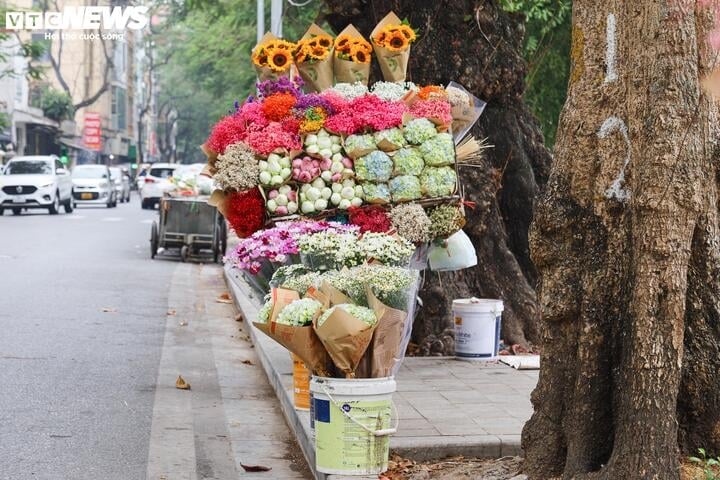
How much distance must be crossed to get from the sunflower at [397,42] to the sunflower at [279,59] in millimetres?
877

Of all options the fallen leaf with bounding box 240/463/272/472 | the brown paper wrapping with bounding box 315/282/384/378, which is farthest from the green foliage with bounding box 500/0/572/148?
the brown paper wrapping with bounding box 315/282/384/378

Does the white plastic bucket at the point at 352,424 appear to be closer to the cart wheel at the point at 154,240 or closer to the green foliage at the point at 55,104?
the cart wheel at the point at 154,240

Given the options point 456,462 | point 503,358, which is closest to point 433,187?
point 503,358

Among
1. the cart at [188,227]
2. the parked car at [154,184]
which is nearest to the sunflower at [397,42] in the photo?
the cart at [188,227]

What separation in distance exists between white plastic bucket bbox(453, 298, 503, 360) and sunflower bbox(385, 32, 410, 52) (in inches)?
90.3

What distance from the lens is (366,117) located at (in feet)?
29.4

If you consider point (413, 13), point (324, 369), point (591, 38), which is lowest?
point (324, 369)

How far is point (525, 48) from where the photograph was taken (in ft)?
61.2

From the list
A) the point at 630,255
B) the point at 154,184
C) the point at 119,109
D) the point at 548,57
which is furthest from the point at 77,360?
the point at 119,109

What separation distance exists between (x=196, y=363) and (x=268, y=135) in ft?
9.88

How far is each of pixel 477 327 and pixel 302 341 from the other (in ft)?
13.2

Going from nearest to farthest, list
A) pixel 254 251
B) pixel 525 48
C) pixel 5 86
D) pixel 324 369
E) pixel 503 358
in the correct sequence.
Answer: pixel 324 369 → pixel 254 251 → pixel 503 358 → pixel 525 48 → pixel 5 86

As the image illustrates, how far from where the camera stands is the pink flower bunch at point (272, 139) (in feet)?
29.3

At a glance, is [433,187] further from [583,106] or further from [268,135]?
[583,106]
